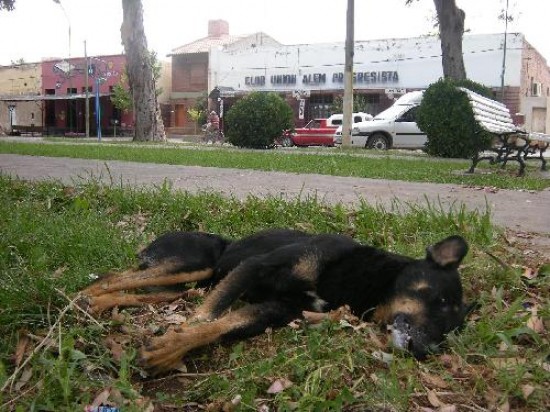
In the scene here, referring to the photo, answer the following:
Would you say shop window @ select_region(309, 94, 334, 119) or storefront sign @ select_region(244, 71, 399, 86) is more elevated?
A: storefront sign @ select_region(244, 71, 399, 86)

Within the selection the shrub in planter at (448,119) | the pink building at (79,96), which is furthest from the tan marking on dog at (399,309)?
the pink building at (79,96)

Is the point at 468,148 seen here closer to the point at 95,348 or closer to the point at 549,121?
the point at 95,348

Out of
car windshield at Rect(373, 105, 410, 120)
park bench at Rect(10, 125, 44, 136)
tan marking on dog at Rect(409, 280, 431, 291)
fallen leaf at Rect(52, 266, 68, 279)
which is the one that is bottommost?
fallen leaf at Rect(52, 266, 68, 279)

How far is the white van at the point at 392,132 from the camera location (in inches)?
953

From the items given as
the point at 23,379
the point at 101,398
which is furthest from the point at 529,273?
the point at 23,379

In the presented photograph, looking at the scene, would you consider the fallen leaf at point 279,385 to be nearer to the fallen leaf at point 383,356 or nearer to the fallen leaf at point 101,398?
the fallen leaf at point 383,356

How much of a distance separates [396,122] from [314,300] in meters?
22.1

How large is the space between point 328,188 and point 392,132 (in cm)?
1784

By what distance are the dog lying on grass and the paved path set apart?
2069mm

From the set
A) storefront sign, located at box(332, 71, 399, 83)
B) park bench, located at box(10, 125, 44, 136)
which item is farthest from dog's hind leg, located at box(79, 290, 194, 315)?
park bench, located at box(10, 125, 44, 136)

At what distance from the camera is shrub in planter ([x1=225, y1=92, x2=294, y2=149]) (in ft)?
69.4

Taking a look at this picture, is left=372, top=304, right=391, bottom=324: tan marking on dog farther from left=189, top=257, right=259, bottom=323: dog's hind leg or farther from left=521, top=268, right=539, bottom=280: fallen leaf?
left=521, top=268, right=539, bottom=280: fallen leaf

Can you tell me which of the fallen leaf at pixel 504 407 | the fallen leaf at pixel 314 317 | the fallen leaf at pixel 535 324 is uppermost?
the fallen leaf at pixel 535 324

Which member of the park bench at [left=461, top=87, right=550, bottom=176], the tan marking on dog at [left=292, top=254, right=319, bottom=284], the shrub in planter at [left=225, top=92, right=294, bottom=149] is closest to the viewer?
the tan marking on dog at [left=292, top=254, right=319, bottom=284]
